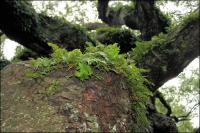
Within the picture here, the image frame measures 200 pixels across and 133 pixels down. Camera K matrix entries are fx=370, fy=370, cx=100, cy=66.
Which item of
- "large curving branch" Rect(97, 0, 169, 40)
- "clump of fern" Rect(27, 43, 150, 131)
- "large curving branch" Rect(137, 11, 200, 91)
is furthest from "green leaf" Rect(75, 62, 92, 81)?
"large curving branch" Rect(97, 0, 169, 40)

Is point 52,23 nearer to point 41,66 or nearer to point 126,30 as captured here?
point 126,30

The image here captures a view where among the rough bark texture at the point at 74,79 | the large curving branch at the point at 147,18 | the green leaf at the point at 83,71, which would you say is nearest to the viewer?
the rough bark texture at the point at 74,79

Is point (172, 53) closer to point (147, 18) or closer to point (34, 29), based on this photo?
point (147, 18)

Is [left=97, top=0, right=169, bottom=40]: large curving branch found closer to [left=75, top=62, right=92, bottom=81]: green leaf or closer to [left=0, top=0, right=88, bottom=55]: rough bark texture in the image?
[left=0, top=0, right=88, bottom=55]: rough bark texture

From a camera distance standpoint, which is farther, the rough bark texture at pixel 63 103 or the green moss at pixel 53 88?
the green moss at pixel 53 88

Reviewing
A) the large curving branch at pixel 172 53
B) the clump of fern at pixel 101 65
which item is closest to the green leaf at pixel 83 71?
the clump of fern at pixel 101 65

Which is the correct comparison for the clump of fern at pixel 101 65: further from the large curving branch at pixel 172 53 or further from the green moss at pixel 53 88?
the large curving branch at pixel 172 53

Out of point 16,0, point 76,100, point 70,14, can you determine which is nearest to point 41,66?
point 76,100

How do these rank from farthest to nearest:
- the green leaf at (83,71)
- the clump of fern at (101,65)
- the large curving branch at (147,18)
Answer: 1. the large curving branch at (147,18)
2. the clump of fern at (101,65)
3. the green leaf at (83,71)

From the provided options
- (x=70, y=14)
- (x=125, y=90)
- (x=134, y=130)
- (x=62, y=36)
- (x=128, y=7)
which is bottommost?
(x=134, y=130)
